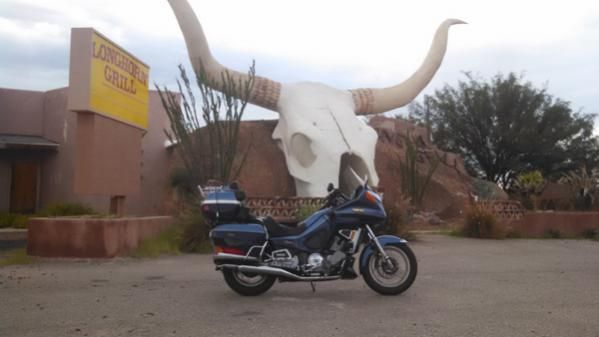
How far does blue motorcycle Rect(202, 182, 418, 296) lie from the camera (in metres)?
6.50

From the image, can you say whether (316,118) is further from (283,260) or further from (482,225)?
(283,260)

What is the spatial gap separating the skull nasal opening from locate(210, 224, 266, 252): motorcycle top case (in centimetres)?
874

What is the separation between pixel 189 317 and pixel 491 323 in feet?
7.91

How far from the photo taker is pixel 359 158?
1600 cm

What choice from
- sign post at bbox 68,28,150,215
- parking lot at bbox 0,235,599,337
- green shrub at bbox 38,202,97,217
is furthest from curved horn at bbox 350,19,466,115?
parking lot at bbox 0,235,599,337

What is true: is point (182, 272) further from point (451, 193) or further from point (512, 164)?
point (512, 164)

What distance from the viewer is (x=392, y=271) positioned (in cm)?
659

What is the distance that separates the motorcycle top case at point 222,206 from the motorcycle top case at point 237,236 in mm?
110

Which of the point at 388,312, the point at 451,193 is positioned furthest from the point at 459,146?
the point at 388,312

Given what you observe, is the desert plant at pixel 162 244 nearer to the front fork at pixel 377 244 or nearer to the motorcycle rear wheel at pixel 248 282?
the motorcycle rear wheel at pixel 248 282

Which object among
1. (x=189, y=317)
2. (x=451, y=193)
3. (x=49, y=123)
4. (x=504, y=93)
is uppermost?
(x=504, y=93)

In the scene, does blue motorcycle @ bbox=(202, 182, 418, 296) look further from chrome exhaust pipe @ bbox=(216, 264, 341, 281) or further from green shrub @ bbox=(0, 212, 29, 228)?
green shrub @ bbox=(0, 212, 29, 228)

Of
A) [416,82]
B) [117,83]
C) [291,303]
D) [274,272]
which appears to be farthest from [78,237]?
[416,82]

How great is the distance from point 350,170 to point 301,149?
131 centimetres
